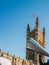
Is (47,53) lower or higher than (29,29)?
lower

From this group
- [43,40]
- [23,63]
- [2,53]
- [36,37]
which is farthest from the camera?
[43,40]

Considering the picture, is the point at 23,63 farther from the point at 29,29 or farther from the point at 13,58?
the point at 29,29

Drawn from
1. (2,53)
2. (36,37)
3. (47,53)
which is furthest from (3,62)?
(36,37)

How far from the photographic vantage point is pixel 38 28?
6919 centimetres

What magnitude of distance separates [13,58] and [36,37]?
20.7 metres

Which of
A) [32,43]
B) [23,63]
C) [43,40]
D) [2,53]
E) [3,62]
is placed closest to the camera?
[32,43]

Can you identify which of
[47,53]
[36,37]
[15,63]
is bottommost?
[47,53]

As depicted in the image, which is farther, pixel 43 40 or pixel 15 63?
pixel 43 40

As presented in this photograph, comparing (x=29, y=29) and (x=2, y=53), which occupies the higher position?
(x=29, y=29)

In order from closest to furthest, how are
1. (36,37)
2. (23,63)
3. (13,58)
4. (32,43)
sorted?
1. (32,43)
2. (13,58)
3. (23,63)
4. (36,37)

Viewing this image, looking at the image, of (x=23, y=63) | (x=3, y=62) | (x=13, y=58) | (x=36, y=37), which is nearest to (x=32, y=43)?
(x=3, y=62)

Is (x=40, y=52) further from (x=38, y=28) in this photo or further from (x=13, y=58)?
(x=38, y=28)

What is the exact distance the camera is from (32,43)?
1402 cm

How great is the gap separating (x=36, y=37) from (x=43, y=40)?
6208mm
